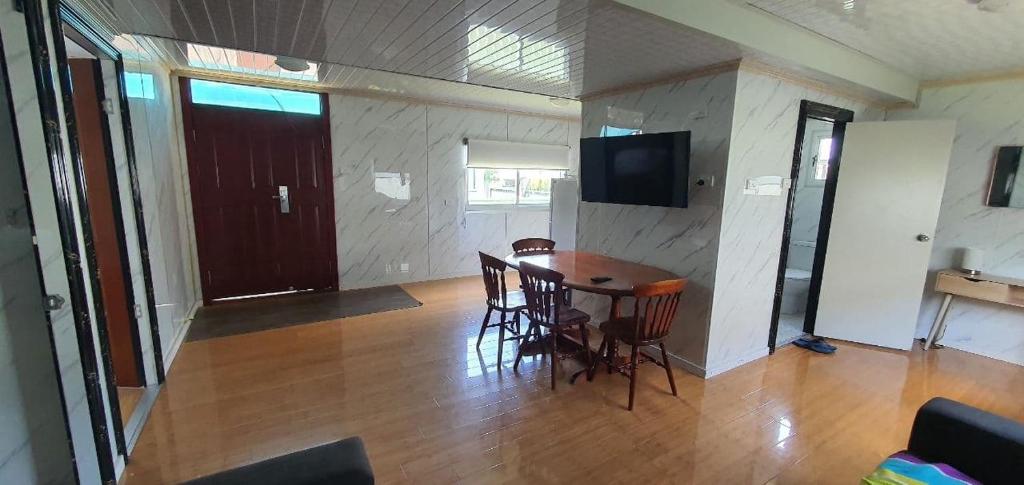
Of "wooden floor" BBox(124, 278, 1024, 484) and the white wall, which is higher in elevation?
the white wall

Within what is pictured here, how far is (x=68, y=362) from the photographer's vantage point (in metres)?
1.54

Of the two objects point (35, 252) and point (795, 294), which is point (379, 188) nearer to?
point (35, 252)

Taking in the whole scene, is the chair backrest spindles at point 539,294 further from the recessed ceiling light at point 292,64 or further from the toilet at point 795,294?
the toilet at point 795,294

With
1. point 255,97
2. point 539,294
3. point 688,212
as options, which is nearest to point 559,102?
point 688,212

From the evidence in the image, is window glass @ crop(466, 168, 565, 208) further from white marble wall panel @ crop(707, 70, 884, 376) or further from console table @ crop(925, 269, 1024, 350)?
console table @ crop(925, 269, 1024, 350)

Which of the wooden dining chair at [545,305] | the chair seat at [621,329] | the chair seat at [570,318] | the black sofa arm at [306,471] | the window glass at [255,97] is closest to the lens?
the black sofa arm at [306,471]

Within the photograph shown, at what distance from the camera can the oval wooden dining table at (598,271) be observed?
255cm

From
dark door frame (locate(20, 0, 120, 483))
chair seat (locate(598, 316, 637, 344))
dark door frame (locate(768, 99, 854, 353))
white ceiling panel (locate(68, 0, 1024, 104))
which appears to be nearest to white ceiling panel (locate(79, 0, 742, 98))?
white ceiling panel (locate(68, 0, 1024, 104))

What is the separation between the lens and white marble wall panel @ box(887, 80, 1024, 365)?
3.23 metres

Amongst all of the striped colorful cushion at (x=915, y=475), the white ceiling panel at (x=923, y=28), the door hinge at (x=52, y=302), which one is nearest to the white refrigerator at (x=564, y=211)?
the white ceiling panel at (x=923, y=28)

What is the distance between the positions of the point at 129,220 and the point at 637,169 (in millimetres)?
Answer: 3300

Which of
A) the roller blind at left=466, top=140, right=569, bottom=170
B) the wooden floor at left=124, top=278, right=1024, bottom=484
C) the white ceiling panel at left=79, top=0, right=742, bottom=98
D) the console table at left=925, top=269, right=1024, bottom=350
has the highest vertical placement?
the white ceiling panel at left=79, top=0, right=742, bottom=98

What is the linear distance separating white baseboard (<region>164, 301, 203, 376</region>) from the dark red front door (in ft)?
0.78

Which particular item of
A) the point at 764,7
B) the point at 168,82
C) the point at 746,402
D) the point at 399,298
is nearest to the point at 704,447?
the point at 746,402
